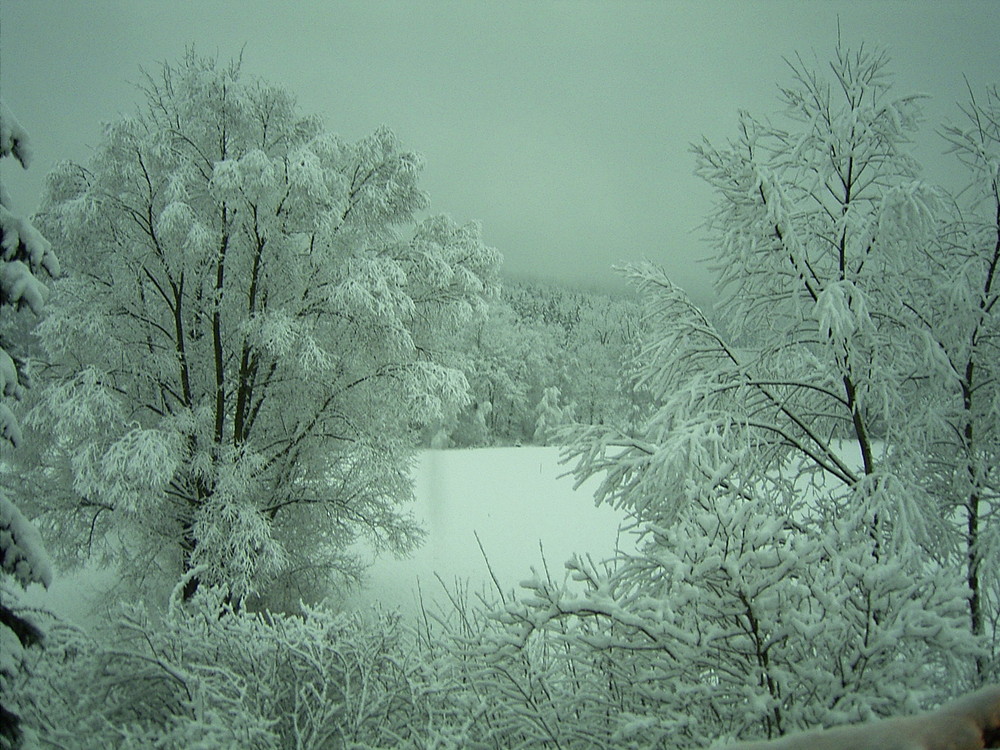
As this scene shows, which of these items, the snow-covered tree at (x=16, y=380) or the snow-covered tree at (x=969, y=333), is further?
the snow-covered tree at (x=969, y=333)

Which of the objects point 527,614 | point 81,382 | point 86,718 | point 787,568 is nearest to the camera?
point 787,568

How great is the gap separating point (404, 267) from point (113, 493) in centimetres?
461

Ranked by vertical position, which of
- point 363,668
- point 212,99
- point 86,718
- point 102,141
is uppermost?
point 212,99

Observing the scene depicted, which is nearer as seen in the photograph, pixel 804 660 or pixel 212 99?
pixel 804 660

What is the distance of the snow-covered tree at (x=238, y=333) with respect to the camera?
665 centimetres

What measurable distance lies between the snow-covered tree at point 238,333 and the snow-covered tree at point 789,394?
3702 millimetres

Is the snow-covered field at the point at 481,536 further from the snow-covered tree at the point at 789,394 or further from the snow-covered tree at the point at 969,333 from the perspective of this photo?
the snow-covered tree at the point at 969,333

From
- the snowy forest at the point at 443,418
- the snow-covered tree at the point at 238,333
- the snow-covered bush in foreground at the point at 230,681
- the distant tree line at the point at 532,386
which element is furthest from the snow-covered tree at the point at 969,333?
the distant tree line at the point at 532,386

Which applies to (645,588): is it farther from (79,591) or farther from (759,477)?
(79,591)

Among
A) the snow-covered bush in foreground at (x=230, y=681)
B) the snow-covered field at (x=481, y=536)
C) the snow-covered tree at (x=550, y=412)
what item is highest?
the snow-covered tree at (x=550, y=412)

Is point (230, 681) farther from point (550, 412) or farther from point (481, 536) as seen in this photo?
point (550, 412)

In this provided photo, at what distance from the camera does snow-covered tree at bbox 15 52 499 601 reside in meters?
6.65

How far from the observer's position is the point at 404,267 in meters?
7.93

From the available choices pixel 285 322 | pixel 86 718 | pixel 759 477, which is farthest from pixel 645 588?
pixel 285 322
